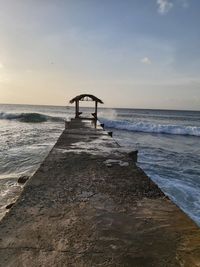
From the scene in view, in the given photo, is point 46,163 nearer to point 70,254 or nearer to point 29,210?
point 29,210

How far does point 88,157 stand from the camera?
675 centimetres

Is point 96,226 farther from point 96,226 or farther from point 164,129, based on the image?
point 164,129

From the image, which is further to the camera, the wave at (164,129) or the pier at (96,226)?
the wave at (164,129)

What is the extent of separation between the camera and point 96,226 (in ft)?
9.98

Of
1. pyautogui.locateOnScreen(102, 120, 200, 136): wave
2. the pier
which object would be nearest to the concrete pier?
the pier

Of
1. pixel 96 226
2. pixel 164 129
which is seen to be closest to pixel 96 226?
pixel 96 226

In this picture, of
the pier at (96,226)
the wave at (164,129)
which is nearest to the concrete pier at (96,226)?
the pier at (96,226)

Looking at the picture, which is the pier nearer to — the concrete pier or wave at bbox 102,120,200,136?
the concrete pier

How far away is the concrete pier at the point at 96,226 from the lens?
2.42 meters

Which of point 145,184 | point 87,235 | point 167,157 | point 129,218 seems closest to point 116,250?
point 87,235

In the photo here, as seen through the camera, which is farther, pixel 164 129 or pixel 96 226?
pixel 164 129

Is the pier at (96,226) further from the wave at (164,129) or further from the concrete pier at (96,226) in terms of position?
the wave at (164,129)

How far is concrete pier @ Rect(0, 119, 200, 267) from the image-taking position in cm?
242

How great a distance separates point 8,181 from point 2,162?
2.62m
